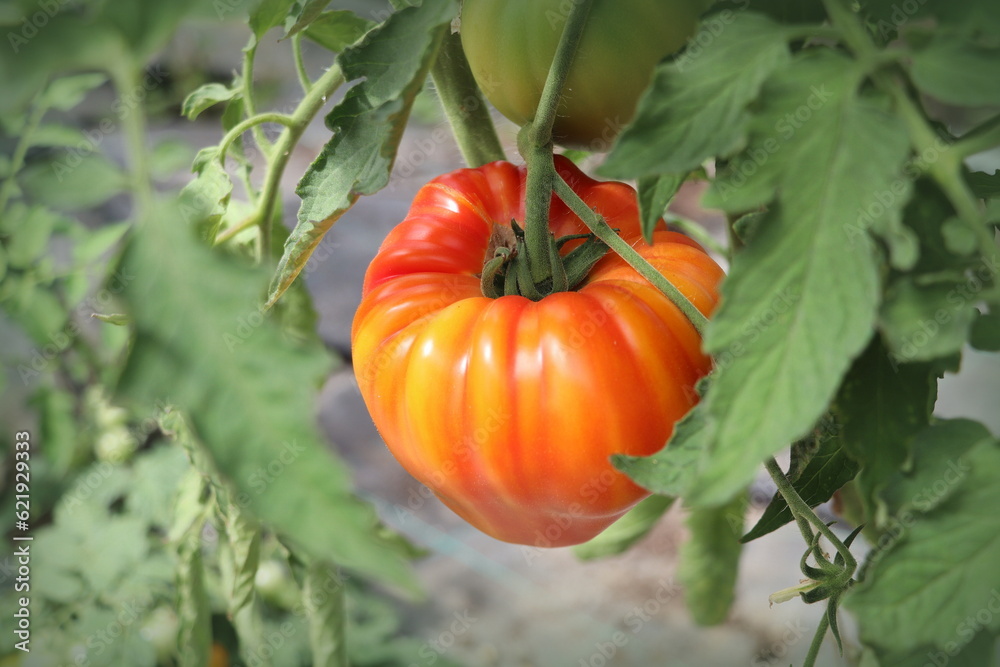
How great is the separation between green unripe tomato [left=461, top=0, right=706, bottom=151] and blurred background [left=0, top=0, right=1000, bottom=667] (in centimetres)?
29

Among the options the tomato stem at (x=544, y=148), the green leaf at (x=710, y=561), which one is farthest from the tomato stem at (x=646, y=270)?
the green leaf at (x=710, y=561)

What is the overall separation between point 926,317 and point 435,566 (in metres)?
1.49

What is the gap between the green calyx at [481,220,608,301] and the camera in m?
0.46

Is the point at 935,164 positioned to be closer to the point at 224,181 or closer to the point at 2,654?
the point at 224,181

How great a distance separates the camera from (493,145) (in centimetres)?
56

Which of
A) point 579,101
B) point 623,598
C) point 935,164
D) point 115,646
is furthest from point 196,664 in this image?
point 623,598

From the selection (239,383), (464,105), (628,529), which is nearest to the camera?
(239,383)

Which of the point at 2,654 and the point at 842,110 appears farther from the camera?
the point at 2,654

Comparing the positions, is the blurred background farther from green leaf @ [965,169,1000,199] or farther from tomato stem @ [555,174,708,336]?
green leaf @ [965,169,1000,199]

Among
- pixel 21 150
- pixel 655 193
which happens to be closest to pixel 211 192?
pixel 655 193

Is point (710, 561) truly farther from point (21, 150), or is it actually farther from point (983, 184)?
point (21, 150)

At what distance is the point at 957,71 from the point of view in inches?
10.1

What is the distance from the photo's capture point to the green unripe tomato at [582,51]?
40cm

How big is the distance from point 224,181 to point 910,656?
1.28 ft
